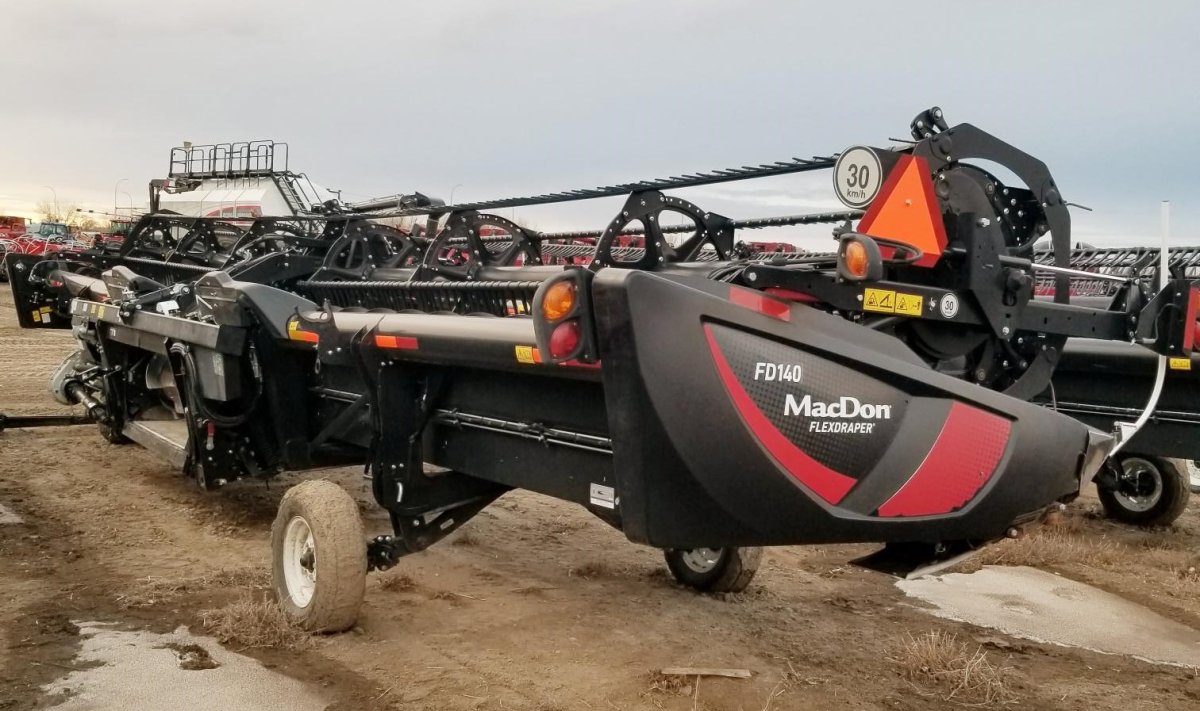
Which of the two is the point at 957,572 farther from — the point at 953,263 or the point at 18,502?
the point at 18,502

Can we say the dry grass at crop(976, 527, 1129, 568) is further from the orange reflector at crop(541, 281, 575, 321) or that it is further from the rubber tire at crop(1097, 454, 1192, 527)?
the orange reflector at crop(541, 281, 575, 321)

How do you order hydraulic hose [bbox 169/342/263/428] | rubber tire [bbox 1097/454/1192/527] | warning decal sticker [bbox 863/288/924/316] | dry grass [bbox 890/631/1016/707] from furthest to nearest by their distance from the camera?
1. rubber tire [bbox 1097/454/1192/527]
2. hydraulic hose [bbox 169/342/263/428]
3. dry grass [bbox 890/631/1016/707]
4. warning decal sticker [bbox 863/288/924/316]

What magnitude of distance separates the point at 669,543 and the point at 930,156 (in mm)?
1735

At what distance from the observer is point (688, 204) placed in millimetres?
5051

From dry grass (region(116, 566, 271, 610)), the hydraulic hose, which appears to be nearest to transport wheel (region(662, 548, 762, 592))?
dry grass (region(116, 566, 271, 610))

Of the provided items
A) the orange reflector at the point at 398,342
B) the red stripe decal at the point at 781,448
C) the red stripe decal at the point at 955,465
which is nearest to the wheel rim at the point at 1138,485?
the red stripe decal at the point at 955,465

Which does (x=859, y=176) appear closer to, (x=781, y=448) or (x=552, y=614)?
(x=781, y=448)

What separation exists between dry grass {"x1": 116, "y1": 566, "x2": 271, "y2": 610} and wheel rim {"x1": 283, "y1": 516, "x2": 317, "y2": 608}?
511 millimetres

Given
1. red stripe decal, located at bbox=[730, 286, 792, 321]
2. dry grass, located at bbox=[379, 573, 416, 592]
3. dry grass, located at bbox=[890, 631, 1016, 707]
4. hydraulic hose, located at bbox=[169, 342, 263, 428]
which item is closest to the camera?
red stripe decal, located at bbox=[730, 286, 792, 321]

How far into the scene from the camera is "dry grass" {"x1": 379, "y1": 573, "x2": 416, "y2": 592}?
5148 mm

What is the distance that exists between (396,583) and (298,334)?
52.4 inches

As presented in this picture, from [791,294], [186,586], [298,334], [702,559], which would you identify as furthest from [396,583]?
[791,294]

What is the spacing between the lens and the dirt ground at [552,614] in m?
3.93

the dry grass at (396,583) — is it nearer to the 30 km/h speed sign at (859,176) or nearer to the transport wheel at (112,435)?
the 30 km/h speed sign at (859,176)
